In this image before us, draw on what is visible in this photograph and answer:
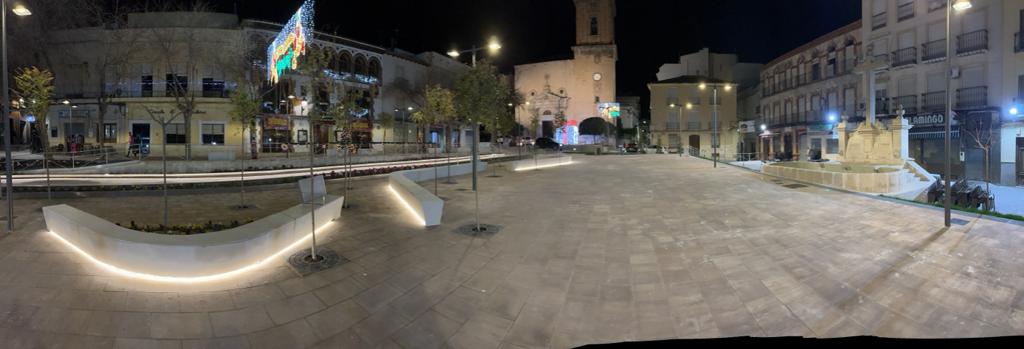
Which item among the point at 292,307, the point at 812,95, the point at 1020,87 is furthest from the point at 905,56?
the point at 292,307

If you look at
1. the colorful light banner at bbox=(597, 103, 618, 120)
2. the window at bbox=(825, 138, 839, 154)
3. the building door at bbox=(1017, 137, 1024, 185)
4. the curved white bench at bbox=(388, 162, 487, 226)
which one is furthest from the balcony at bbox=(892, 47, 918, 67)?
the curved white bench at bbox=(388, 162, 487, 226)

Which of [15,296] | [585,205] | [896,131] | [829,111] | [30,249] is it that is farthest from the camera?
[829,111]

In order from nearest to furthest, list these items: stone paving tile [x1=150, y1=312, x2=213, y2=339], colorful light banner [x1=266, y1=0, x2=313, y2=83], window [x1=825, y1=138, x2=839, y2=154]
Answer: stone paving tile [x1=150, y1=312, x2=213, y2=339], colorful light banner [x1=266, y1=0, x2=313, y2=83], window [x1=825, y1=138, x2=839, y2=154]

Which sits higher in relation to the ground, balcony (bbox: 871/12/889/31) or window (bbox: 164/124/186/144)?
balcony (bbox: 871/12/889/31)

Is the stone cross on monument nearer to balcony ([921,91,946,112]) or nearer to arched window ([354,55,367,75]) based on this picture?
balcony ([921,91,946,112])

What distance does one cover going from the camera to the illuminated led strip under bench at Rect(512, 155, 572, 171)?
23578 millimetres

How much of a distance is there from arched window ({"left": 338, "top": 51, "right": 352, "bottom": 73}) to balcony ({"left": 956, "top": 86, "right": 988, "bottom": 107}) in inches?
1703

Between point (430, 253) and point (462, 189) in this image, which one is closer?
point (430, 253)

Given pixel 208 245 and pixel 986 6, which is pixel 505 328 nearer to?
pixel 208 245

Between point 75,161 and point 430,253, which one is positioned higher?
point 75,161

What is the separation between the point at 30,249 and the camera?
6.95 m

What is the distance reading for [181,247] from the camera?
569 cm

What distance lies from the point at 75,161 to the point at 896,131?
1416 inches

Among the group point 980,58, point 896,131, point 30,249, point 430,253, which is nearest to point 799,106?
point 980,58
